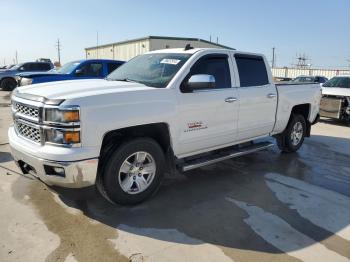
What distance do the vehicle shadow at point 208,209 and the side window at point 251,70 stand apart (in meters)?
1.49

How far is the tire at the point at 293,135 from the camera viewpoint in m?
6.91

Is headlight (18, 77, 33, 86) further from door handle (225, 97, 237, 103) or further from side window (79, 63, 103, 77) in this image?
door handle (225, 97, 237, 103)

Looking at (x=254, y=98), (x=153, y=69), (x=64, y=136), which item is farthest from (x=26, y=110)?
(x=254, y=98)

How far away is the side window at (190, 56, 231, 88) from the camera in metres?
4.86

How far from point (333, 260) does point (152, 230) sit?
Result: 1.79 m

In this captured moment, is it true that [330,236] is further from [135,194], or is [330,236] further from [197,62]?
[197,62]

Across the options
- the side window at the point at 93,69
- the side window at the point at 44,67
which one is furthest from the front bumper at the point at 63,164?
the side window at the point at 44,67

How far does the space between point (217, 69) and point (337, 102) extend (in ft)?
25.1

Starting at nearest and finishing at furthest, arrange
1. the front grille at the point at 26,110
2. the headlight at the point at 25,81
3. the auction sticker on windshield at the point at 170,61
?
the front grille at the point at 26,110
the auction sticker on windshield at the point at 170,61
the headlight at the point at 25,81

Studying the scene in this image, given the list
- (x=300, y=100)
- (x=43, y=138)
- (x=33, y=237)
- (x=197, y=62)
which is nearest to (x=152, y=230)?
(x=33, y=237)

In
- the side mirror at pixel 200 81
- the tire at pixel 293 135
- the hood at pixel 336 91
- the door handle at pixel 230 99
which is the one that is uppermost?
the side mirror at pixel 200 81

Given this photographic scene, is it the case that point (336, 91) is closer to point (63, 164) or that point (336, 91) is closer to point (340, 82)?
point (340, 82)

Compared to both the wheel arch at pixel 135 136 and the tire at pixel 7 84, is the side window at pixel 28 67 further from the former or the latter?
the wheel arch at pixel 135 136

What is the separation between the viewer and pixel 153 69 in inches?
191
